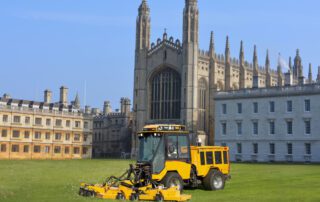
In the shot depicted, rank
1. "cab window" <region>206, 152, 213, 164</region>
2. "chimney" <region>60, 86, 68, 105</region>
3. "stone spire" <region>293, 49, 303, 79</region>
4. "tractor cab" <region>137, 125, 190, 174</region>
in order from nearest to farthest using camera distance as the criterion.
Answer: "tractor cab" <region>137, 125, 190, 174</region>, "cab window" <region>206, 152, 213, 164</region>, "chimney" <region>60, 86, 68, 105</region>, "stone spire" <region>293, 49, 303, 79</region>

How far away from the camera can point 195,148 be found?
24234mm

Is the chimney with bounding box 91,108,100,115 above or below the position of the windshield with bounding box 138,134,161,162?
above

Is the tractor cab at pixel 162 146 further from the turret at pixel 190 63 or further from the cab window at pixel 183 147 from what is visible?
the turret at pixel 190 63

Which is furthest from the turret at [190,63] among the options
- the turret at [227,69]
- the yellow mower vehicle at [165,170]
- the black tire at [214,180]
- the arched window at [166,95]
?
the yellow mower vehicle at [165,170]

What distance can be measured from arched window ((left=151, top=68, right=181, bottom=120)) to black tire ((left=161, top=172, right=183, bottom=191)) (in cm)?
6552

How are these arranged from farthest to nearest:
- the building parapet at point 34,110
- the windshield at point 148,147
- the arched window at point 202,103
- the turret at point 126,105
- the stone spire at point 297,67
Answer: the stone spire at point 297,67 → the turret at point 126,105 → the arched window at point 202,103 → the building parapet at point 34,110 → the windshield at point 148,147

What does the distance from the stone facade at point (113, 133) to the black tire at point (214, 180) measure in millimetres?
81584

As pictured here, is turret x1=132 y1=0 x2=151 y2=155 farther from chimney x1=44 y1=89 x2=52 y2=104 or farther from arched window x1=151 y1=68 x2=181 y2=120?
chimney x1=44 y1=89 x2=52 y2=104

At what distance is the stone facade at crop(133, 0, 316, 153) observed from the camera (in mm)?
86438

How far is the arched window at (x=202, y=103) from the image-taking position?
287 ft

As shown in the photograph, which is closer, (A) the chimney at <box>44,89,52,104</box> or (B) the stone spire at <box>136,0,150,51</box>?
(B) the stone spire at <box>136,0,150,51</box>

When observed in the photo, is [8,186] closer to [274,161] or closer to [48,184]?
[48,184]

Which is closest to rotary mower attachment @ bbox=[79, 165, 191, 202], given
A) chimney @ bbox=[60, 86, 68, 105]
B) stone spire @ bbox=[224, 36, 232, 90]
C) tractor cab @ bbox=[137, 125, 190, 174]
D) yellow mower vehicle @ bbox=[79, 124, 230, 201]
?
yellow mower vehicle @ bbox=[79, 124, 230, 201]

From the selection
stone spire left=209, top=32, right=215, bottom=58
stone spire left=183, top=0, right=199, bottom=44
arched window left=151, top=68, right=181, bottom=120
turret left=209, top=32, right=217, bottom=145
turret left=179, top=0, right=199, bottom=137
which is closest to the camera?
turret left=179, top=0, right=199, bottom=137
